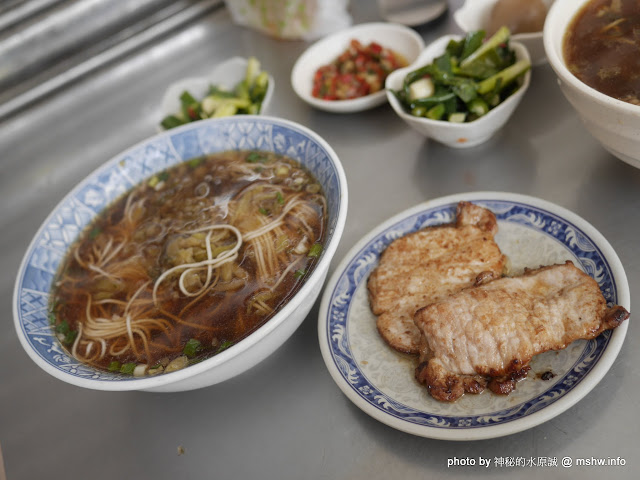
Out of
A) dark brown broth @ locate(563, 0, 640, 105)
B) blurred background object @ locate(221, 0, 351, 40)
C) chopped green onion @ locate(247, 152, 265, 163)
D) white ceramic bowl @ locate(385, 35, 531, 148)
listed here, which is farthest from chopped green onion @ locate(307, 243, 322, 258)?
blurred background object @ locate(221, 0, 351, 40)

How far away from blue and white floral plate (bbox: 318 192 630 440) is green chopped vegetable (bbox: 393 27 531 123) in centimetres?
49

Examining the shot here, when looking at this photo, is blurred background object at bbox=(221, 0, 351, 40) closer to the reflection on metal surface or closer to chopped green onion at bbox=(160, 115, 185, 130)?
the reflection on metal surface

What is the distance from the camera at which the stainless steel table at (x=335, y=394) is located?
1454mm

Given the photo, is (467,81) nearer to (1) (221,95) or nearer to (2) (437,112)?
(2) (437,112)

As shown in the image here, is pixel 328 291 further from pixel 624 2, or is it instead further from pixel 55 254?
pixel 624 2

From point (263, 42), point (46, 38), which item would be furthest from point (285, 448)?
point (46, 38)

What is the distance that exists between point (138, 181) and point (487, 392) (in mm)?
1609

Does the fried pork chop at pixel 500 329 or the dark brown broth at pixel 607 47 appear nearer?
the fried pork chop at pixel 500 329

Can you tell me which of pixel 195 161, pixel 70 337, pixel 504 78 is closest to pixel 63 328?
pixel 70 337

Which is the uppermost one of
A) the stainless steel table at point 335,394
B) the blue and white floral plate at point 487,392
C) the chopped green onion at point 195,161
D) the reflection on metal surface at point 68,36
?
the reflection on metal surface at point 68,36

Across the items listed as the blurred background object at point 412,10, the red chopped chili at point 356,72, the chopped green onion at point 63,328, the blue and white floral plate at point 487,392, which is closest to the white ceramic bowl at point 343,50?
the red chopped chili at point 356,72

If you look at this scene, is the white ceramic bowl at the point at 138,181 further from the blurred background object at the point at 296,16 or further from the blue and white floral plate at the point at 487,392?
the blurred background object at the point at 296,16

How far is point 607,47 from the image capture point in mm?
1803

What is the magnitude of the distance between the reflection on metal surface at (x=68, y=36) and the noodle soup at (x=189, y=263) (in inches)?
66.2
